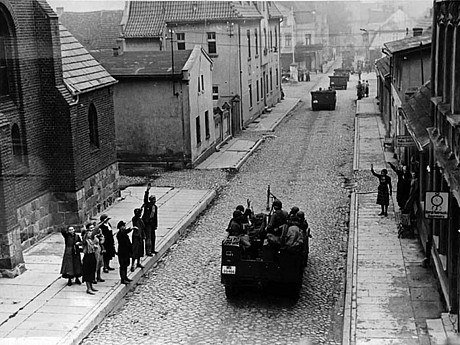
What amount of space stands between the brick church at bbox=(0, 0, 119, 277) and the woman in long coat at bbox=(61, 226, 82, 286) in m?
1.22

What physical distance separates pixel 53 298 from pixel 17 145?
12.7 ft

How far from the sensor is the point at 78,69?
54.5ft

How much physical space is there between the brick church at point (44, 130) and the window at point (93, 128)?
22mm

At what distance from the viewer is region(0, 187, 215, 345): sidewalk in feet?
33.8

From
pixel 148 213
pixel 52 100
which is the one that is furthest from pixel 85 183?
pixel 148 213

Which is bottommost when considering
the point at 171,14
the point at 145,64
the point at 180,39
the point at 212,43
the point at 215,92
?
the point at 215,92

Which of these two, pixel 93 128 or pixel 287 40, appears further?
pixel 287 40

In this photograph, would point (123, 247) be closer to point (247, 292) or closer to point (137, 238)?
point (137, 238)

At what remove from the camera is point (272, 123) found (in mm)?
32500

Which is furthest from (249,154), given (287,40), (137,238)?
(287,40)

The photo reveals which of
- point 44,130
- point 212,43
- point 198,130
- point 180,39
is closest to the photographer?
point 44,130

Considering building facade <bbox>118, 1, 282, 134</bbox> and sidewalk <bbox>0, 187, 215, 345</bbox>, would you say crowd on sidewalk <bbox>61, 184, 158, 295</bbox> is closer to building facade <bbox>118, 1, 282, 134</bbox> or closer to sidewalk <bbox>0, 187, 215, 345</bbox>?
sidewalk <bbox>0, 187, 215, 345</bbox>

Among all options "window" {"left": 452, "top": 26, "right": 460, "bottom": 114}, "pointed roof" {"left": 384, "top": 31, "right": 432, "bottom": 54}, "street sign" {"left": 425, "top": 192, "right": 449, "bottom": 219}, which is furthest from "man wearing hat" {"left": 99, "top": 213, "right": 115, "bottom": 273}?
"pointed roof" {"left": 384, "top": 31, "right": 432, "bottom": 54}

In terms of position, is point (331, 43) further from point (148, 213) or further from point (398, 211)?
point (148, 213)
